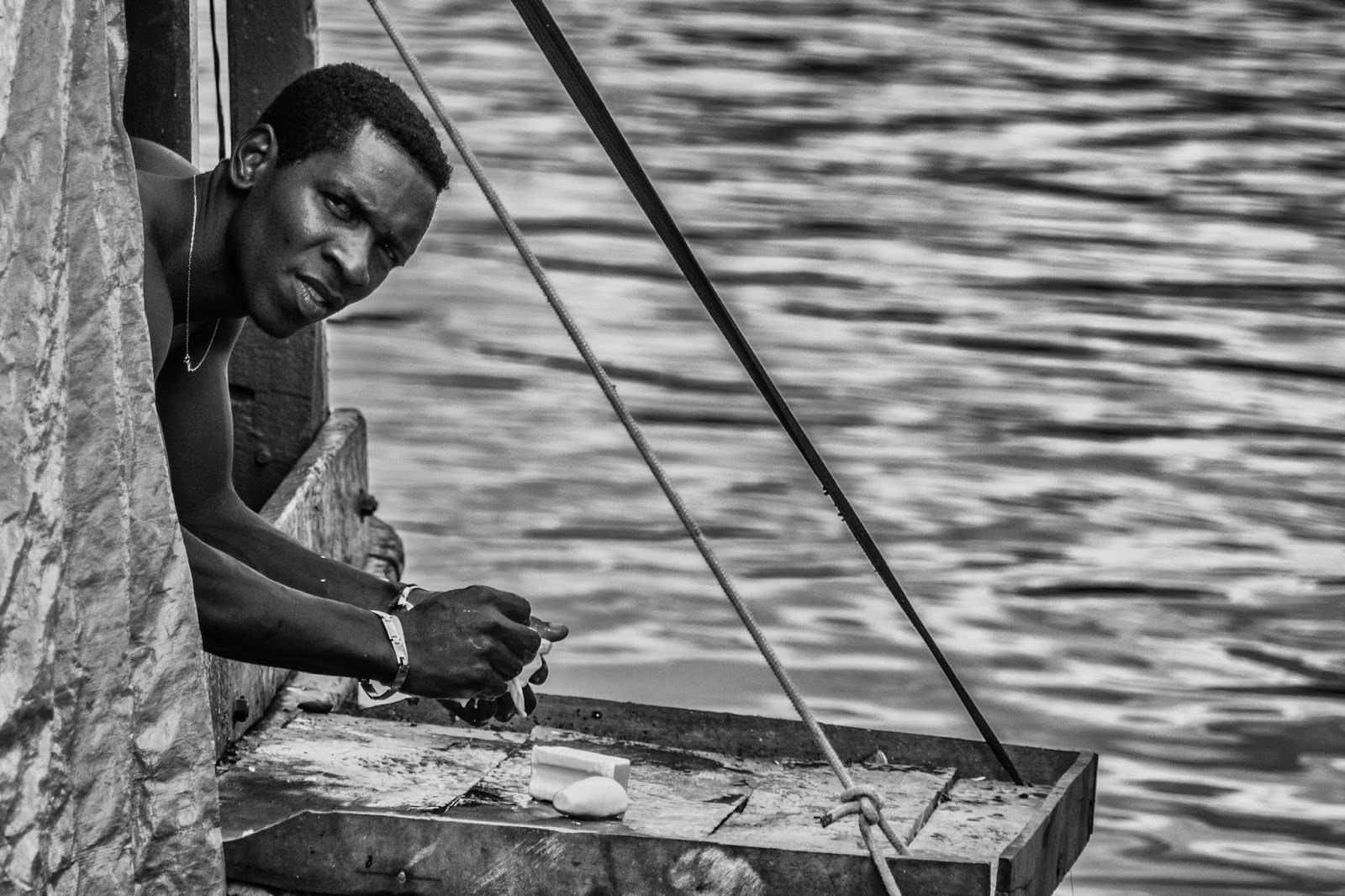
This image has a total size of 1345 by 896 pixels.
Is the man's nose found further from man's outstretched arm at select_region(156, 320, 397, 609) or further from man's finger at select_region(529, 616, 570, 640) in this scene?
man's finger at select_region(529, 616, 570, 640)

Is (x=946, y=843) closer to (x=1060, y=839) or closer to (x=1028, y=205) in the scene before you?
(x=1060, y=839)

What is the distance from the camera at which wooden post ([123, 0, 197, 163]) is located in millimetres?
4320

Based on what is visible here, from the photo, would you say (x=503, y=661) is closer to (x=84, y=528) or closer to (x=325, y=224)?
(x=325, y=224)

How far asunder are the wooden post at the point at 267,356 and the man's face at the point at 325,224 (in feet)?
5.67

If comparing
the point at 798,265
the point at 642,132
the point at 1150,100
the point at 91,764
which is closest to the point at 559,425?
the point at 798,265

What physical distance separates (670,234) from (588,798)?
954 millimetres

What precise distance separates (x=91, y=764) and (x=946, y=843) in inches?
64.1

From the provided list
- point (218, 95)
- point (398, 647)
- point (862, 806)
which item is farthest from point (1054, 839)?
point (218, 95)

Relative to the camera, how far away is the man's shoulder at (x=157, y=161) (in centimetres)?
345

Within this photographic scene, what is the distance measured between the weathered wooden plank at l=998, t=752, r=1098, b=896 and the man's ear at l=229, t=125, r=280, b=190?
1.55m

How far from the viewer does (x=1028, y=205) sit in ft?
46.0

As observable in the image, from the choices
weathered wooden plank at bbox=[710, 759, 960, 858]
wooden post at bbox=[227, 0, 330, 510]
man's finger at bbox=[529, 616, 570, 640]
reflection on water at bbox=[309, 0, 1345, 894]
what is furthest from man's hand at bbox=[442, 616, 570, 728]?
reflection on water at bbox=[309, 0, 1345, 894]

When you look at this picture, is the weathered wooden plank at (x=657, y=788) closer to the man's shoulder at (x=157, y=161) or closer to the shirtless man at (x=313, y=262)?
the shirtless man at (x=313, y=262)

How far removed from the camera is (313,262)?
3186mm
